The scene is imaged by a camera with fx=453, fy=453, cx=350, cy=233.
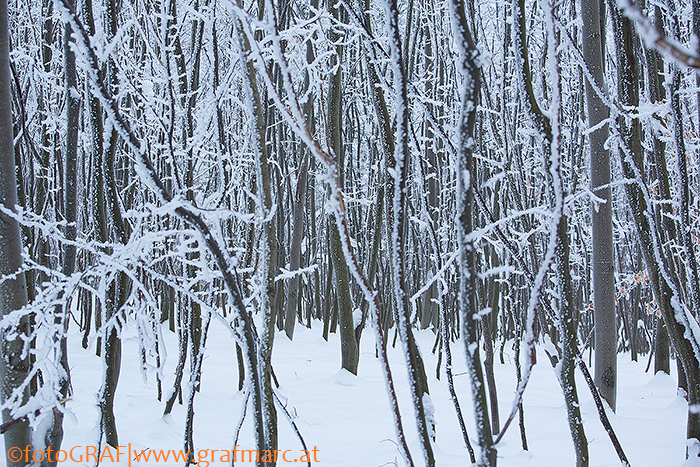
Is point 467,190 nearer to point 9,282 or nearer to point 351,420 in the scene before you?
point 9,282

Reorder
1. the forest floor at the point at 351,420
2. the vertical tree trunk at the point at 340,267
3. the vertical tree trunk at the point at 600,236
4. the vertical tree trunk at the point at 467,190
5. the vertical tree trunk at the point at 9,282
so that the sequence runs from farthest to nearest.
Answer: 1. the vertical tree trunk at the point at 340,267
2. the vertical tree trunk at the point at 600,236
3. the forest floor at the point at 351,420
4. the vertical tree trunk at the point at 9,282
5. the vertical tree trunk at the point at 467,190

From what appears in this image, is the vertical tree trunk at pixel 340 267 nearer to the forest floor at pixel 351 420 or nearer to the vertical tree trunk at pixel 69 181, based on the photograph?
the forest floor at pixel 351 420

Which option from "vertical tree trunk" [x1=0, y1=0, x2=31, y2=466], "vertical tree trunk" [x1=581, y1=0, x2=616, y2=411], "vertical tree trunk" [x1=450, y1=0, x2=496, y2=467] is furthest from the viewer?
"vertical tree trunk" [x1=581, y1=0, x2=616, y2=411]

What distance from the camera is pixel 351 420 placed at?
2859 millimetres

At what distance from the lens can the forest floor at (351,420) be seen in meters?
2.20

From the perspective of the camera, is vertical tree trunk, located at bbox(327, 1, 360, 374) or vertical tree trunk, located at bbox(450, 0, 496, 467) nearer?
vertical tree trunk, located at bbox(450, 0, 496, 467)

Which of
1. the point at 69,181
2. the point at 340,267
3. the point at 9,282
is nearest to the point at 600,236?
the point at 340,267

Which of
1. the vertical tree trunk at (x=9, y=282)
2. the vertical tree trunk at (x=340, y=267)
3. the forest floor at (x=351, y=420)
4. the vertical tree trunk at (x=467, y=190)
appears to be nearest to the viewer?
the vertical tree trunk at (x=467, y=190)

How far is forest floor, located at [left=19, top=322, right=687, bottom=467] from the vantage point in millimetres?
2201

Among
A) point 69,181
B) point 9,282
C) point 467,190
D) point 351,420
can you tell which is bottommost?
point 351,420

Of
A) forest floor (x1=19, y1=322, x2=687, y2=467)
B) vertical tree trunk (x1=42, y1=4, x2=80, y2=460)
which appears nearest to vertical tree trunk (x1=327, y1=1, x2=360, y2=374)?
forest floor (x1=19, y1=322, x2=687, y2=467)

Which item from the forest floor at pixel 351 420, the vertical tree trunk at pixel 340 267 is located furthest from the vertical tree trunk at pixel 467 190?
the vertical tree trunk at pixel 340 267

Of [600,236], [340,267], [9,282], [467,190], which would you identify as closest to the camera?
[467,190]

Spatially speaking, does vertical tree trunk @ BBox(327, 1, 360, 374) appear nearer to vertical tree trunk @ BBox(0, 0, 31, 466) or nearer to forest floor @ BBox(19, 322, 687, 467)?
forest floor @ BBox(19, 322, 687, 467)
